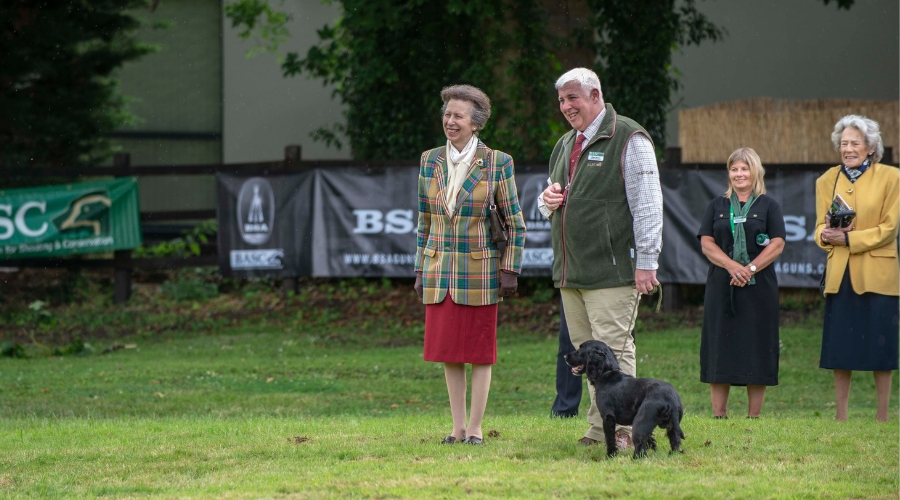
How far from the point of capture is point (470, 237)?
19.9 feet

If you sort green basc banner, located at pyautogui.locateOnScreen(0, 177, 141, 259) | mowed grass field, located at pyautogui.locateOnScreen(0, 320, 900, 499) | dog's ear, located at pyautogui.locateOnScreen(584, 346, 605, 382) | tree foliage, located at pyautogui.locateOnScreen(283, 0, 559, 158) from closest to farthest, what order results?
mowed grass field, located at pyautogui.locateOnScreen(0, 320, 900, 499)
dog's ear, located at pyautogui.locateOnScreen(584, 346, 605, 382)
green basc banner, located at pyautogui.locateOnScreen(0, 177, 141, 259)
tree foliage, located at pyautogui.locateOnScreen(283, 0, 559, 158)

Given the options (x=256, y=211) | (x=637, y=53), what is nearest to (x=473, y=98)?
(x=256, y=211)

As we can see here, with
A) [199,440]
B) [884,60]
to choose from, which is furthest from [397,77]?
[199,440]

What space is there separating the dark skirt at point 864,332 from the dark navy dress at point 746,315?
54 cm

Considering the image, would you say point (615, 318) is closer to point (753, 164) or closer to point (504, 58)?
point (753, 164)

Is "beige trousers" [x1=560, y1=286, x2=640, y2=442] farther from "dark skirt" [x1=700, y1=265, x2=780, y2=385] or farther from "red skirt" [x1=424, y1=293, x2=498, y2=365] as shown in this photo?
"dark skirt" [x1=700, y1=265, x2=780, y2=385]

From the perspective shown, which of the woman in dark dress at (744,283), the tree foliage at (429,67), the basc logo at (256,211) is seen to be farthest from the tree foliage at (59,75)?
the woman in dark dress at (744,283)

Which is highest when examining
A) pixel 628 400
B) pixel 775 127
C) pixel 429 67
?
pixel 429 67

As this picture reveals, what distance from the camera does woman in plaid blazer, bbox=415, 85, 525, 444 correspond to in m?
6.04

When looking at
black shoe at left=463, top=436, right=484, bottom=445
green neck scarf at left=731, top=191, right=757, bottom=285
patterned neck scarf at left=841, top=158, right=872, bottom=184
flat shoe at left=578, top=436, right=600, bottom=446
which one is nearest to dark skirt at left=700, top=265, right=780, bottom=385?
green neck scarf at left=731, top=191, right=757, bottom=285

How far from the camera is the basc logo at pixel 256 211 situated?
49.4 ft

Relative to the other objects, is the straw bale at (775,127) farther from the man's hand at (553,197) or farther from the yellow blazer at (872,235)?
the man's hand at (553,197)

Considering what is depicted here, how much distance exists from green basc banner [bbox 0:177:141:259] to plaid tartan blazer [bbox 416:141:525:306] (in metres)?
10.6

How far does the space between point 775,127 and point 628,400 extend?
10.7 metres
